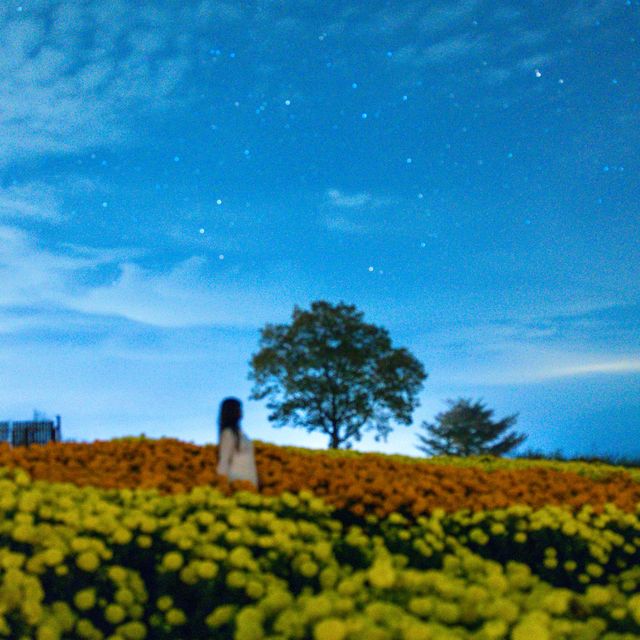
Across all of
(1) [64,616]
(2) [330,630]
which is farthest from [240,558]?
(2) [330,630]

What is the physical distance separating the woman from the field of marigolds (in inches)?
9.0

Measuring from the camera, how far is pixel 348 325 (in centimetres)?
3325

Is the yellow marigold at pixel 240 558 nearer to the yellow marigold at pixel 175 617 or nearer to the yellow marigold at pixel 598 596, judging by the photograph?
the yellow marigold at pixel 175 617

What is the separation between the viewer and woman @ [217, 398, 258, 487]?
24.7 ft

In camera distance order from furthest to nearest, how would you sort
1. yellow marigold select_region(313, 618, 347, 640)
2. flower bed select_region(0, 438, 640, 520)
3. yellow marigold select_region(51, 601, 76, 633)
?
1. flower bed select_region(0, 438, 640, 520)
2. yellow marigold select_region(51, 601, 76, 633)
3. yellow marigold select_region(313, 618, 347, 640)

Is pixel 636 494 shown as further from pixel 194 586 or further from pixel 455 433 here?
pixel 455 433

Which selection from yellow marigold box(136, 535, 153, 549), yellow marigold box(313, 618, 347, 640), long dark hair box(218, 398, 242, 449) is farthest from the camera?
long dark hair box(218, 398, 242, 449)

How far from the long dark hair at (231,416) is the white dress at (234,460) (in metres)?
0.05

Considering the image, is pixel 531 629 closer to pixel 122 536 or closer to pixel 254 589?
pixel 254 589

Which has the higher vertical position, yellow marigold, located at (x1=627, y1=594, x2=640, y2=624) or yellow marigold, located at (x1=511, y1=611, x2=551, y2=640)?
yellow marigold, located at (x1=511, y1=611, x2=551, y2=640)

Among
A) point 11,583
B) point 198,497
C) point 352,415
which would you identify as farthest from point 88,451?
point 352,415

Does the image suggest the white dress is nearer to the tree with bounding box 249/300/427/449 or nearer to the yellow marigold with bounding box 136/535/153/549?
the yellow marigold with bounding box 136/535/153/549

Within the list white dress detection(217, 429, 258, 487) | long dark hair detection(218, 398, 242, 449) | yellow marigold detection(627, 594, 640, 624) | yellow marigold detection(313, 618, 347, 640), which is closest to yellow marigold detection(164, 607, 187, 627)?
yellow marigold detection(313, 618, 347, 640)

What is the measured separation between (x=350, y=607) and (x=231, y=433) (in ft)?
14.6
